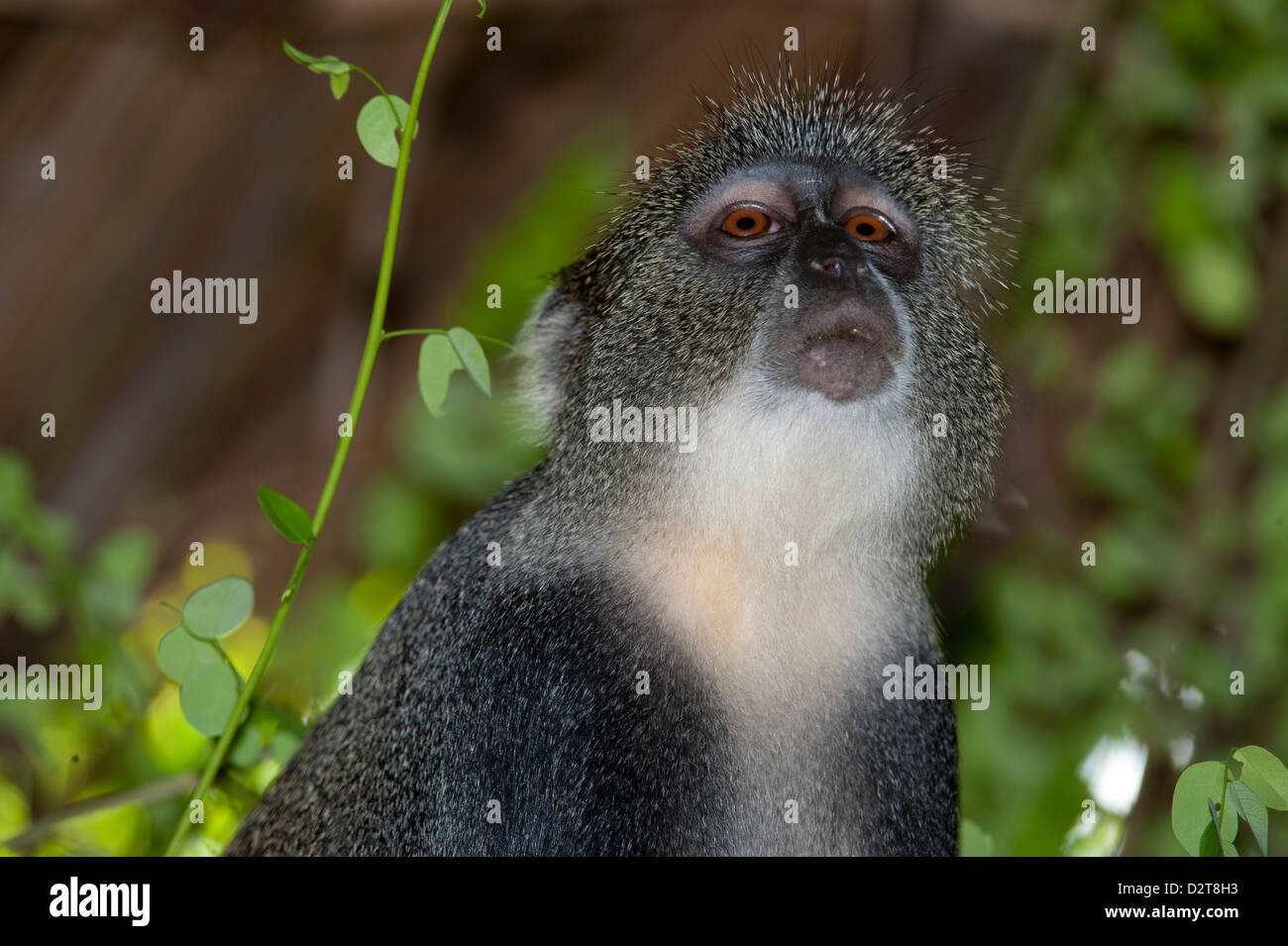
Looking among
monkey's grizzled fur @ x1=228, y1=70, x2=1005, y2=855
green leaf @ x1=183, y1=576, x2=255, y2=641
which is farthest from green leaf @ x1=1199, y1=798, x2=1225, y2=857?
green leaf @ x1=183, y1=576, x2=255, y2=641

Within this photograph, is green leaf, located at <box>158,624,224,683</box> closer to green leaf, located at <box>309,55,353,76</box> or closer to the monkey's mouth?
green leaf, located at <box>309,55,353,76</box>

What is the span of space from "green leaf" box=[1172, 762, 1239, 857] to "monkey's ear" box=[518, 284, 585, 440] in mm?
2288

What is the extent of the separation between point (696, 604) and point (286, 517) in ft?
4.16

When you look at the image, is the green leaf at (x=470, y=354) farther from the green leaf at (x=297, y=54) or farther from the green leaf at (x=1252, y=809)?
the green leaf at (x=1252, y=809)

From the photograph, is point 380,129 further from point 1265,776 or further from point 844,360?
point 1265,776

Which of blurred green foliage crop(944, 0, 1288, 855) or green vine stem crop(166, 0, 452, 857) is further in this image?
blurred green foliage crop(944, 0, 1288, 855)

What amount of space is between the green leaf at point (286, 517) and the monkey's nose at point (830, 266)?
60.9 inches

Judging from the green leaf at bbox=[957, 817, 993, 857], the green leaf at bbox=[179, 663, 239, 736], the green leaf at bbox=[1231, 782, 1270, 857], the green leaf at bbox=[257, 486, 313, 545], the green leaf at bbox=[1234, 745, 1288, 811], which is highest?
the green leaf at bbox=[257, 486, 313, 545]

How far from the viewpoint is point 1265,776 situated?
9.06ft

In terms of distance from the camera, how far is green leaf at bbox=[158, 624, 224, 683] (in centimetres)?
345

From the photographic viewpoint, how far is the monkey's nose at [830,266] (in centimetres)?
371

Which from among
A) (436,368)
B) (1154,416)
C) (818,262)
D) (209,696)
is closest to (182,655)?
(209,696)

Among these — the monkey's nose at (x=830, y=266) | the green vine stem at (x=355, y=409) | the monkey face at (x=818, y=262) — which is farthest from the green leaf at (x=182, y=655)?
the monkey's nose at (x=830, y=266)
